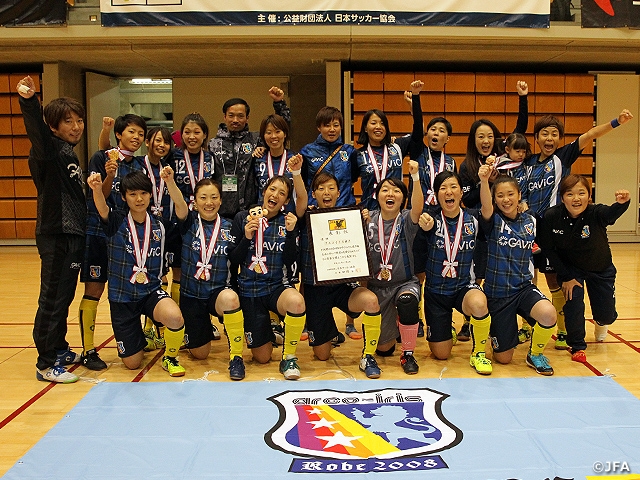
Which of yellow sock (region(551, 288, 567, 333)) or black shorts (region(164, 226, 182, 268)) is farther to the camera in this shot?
yellow sock (region(551, 288, 567, 333))

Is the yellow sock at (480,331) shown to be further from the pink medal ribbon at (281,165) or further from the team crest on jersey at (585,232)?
the pink medal ribbon at (281,165)

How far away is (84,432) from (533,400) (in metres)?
2.54

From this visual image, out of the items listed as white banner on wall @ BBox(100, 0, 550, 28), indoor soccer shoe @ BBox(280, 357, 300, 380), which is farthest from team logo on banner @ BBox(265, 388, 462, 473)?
white banner on wall @ BBox(100, 0, 550, 28)

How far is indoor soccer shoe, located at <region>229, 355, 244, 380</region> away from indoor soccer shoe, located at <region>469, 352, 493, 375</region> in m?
1.60

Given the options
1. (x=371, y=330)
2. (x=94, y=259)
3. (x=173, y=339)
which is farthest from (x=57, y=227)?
(x=371, y=330)

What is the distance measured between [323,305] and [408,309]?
24.4 inches

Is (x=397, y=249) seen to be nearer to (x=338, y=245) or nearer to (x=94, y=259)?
(x=338, y=245)

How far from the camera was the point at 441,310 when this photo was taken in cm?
442

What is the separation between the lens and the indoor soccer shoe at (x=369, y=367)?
13.5ft

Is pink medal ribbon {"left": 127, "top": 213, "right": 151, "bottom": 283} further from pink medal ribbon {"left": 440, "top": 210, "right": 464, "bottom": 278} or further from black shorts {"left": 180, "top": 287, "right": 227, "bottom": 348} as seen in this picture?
pink medal ribbon {"left": 440, "top": 210, "right": 464, "bottom": 278}

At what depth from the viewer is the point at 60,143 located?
13.6ft

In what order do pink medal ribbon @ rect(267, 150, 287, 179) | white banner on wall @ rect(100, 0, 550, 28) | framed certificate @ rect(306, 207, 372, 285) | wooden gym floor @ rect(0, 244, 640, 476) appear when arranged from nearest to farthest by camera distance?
1. wooden gym floor @ rect(0, 244, 640, 476)
2. framed certificate @ rect(306, 207, 372, 285)
3. pink medal ribbon @ rect(267, 150, 287, 179)
4. white banner on wall @ rect(100, 0, 550, 28)

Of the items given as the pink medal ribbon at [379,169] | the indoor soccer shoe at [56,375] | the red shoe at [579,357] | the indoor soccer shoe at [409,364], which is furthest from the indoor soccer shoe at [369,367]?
the indoor soccer shoe at [56,375]

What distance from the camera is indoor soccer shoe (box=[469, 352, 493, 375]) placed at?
416cm
